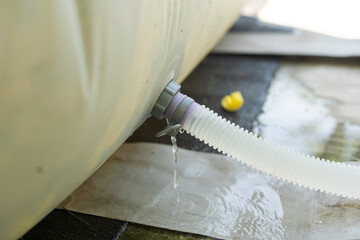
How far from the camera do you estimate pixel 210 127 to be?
2.85 ft

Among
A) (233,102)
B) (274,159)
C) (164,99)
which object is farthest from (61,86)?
(233,102)

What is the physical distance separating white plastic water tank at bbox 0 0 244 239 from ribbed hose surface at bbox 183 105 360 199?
21cm

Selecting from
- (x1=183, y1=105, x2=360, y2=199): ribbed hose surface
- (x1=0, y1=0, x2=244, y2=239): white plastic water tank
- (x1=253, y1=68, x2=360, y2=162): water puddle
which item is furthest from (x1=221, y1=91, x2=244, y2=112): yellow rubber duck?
(x1=0, y1=0, x2=244, y2=239): white plastic water tank

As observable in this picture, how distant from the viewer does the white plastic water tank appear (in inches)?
20.1

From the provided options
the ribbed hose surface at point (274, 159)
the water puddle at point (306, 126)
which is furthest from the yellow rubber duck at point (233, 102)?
the ribbed hose surface at point (274, 159)

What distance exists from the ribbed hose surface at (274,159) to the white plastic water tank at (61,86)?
21 cm

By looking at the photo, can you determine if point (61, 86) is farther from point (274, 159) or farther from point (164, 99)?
point (274, 159)

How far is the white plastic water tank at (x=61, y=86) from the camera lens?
1.68 ft

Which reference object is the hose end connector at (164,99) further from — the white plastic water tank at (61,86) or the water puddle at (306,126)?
the water puddle at (306,126)

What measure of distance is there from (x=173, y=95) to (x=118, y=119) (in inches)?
8.3

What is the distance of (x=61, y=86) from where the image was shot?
0.54 metres

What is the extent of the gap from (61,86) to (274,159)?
509 millimetres

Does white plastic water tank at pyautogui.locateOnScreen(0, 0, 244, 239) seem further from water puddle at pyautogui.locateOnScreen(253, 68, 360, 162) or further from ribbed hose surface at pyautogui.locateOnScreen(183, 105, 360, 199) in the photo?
water puddle at pyautogui.locateOnScreen(253, 68, 360, 162)

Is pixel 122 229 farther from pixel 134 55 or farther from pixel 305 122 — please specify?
pixel 305 122
